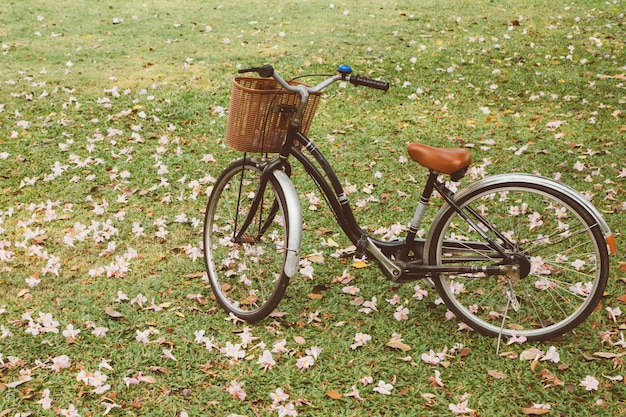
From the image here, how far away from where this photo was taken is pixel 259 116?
3320mm

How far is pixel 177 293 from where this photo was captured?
4094 millimetres

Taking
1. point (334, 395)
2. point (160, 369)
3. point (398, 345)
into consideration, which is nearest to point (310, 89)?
point (398, 345)

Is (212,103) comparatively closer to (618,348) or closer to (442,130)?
(442,130)

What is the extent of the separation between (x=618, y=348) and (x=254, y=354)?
219cm

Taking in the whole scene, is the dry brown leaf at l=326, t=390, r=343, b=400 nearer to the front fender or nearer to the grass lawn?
the grass lawn

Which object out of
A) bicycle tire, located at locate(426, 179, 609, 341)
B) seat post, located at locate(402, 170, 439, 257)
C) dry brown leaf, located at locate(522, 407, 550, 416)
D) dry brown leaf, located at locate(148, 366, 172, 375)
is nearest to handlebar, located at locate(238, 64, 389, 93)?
seat post, located at locate(402, 170, 439, 257)

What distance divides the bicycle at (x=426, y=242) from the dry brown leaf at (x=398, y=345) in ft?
1.22

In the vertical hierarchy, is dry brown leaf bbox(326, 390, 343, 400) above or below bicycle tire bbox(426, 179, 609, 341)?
below

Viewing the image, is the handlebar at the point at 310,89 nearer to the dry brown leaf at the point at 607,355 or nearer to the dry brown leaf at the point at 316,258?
the dry brown leaf at the point at 316,258

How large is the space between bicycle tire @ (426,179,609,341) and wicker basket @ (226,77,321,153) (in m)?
1.08

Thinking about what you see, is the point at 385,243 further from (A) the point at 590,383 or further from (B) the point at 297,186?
(B) the point at 297,186

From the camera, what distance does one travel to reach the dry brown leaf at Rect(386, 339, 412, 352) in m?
3.50

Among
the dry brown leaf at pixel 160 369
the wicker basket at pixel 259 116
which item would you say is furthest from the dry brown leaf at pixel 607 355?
the dry brown leaf at pixel 160 369

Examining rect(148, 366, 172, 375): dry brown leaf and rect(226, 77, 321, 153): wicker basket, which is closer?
rect(226, 77, 321, 153): wicker basket
